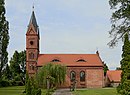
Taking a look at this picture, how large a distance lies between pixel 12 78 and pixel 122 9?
74266 millimetres

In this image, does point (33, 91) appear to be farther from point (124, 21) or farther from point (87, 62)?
point (87, 62)

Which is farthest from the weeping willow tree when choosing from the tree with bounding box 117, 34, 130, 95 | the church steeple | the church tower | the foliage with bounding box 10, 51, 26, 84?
the tree with bounding box 117, 34, 130, 95

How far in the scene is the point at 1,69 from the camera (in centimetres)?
5641

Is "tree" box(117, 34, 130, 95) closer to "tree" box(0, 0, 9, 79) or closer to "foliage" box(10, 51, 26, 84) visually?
"tree" box(0, 0, 9, 79)

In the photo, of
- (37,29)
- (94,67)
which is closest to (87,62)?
(94,67)

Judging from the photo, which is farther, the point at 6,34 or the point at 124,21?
the point at 6,34

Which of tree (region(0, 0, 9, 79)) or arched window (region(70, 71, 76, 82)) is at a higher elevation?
tree (region(0, 0, 9, 79))

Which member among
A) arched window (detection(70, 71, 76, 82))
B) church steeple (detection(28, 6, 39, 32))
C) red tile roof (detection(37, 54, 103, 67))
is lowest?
arched window (detection(70, 71, 76, 82))

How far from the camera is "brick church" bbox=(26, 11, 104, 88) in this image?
7975 cm

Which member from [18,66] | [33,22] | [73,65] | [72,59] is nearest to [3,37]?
[33,22]

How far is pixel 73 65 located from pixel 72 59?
2.48 metres

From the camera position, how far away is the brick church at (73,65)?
79750 millimetres

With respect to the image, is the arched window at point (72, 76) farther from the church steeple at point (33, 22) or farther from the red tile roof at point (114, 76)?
the church steeple at point (33, 22)

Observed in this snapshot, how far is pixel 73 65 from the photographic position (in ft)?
266
